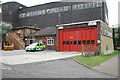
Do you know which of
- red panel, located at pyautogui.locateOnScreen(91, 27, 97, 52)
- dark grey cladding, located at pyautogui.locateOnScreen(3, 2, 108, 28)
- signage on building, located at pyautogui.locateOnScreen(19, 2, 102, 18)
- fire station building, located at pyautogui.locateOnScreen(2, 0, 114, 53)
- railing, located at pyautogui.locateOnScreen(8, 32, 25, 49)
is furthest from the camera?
signage on building, located at pyautogui.locateOnScreen(19, 2, 102, 18)

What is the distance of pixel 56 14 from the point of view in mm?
55719

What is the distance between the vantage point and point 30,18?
199 ft

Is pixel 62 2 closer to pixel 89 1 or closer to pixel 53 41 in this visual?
pixel 89 1

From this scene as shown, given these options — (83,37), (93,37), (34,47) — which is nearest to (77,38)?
(83,37)

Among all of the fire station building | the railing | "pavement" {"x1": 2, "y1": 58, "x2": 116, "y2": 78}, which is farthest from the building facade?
"pavement" {"x1": 2, "y1": 58, "x2": 116, "y2": 78}

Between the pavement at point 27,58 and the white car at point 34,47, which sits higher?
the white car at point 34,47

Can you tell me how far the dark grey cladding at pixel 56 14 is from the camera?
4829 cm

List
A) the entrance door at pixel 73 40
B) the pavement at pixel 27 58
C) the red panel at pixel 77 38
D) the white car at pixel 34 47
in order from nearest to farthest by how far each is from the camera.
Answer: the pavement at pixel 27 58, the red panel at pixel 77 38, the entrance door at pixel 73 40, the white car at pixel 34 47

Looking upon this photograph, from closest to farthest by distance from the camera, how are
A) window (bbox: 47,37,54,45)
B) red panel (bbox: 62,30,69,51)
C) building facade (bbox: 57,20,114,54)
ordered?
building facade (bbox: 57,20,114,54) < red panel (bbox: 62,30,69,51) < window (bbox: 47,37,54,45)

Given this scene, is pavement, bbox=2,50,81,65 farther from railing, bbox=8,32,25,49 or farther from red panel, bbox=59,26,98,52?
railing, bbox=8,32,25,49

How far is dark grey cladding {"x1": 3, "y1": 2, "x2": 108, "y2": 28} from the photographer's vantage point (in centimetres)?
4829

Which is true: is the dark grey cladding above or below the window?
above

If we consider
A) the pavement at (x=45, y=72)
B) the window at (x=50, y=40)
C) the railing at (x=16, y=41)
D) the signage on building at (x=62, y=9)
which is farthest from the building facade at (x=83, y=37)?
the signage on building at (x=62, y=9)

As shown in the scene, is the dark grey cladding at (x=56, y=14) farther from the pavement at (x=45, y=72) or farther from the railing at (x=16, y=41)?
the pavement at (x=45, y=72)
